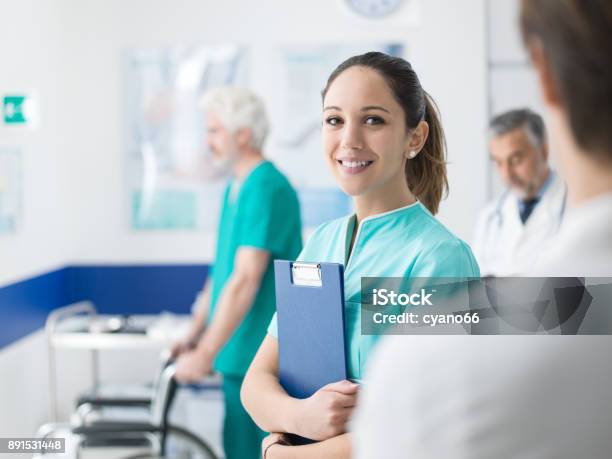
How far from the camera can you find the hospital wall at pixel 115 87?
326 centimetres

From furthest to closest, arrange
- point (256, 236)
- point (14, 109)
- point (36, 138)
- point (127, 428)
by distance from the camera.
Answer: point (36, 138), point (14, 109), point (127, 428), point (256, 236)

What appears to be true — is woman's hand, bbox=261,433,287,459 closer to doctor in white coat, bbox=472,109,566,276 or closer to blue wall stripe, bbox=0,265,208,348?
doctor in white coat, bbox=472,109,566,276

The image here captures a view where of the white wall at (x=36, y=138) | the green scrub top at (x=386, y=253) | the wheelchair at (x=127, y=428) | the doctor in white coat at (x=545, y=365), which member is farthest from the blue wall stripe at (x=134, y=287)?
the doctor in white coat at (x=545, y=365)

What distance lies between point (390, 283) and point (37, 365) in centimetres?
257

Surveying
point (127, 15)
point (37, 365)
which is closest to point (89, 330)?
point (37, 365)

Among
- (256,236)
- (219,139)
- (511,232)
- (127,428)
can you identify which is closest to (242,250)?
(256,236)

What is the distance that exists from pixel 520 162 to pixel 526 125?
0.11 metres

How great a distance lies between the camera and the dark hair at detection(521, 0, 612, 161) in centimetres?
42

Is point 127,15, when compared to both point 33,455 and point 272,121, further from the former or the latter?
point 33,455

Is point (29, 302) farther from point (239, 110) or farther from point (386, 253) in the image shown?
point (386, 253)

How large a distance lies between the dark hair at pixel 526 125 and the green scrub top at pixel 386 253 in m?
1.20

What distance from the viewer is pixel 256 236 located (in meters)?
1.90

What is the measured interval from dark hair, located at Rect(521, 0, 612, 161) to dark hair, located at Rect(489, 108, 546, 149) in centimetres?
169

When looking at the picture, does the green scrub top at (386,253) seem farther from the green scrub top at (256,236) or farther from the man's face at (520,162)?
the man's face at (520,162)
